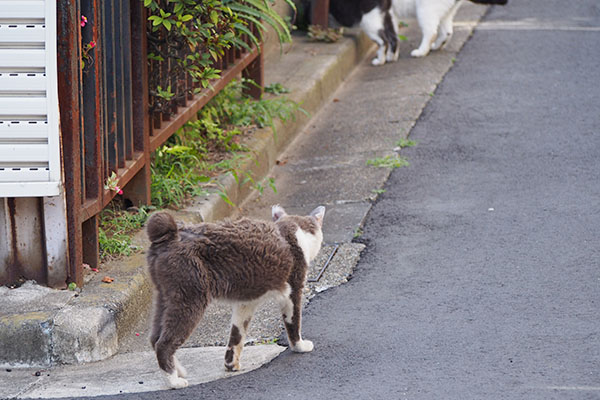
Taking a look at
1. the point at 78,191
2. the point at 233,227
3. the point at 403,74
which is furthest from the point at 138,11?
the point at 403,74

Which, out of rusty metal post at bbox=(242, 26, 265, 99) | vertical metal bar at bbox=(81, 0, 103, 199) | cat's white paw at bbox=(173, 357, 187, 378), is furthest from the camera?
rusty metal post at bbox=(242, 26, 265, 99)

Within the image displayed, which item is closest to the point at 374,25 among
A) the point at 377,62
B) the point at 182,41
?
the point at 377,62

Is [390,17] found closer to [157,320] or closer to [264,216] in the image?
[264,216]

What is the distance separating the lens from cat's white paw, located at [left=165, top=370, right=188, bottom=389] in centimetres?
368

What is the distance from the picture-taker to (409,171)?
668 centimetres

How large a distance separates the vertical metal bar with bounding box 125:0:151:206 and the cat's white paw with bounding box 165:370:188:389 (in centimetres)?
178

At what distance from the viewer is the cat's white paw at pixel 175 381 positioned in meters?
3.68

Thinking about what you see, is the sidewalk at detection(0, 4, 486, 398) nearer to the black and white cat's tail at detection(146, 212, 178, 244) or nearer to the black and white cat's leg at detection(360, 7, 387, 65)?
the black and white cat's leg at detection(360, 7, 387, 65)

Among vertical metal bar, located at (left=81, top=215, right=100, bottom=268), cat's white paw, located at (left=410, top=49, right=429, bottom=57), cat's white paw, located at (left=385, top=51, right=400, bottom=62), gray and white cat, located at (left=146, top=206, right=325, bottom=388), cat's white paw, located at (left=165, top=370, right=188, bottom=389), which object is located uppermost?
Answer: gray and white cat, located at (left=146, top=206, right=325, bottom=388)

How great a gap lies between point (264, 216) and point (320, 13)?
4.50 m

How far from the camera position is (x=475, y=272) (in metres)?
4.90

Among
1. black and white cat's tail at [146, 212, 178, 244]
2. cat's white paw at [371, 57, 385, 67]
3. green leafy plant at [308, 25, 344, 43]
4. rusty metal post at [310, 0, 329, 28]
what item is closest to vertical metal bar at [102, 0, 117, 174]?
black and white cat's tail at [146, 212, 178, 244]

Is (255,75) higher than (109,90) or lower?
lower

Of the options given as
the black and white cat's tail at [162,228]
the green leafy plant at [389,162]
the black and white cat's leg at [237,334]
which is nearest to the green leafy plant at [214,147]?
the green leafy plant at [389,162]
